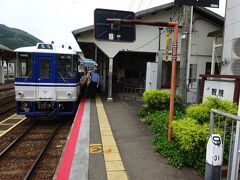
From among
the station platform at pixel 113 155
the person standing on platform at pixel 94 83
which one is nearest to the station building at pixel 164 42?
the person standing on platform at pixel 94 83

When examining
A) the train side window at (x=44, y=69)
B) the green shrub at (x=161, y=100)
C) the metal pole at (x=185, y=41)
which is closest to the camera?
the metal pole at (x=185, y=41)

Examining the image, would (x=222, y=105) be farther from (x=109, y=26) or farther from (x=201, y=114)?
(x=109, y=26)

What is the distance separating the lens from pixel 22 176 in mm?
6570

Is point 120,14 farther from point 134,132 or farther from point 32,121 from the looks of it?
point 32,121

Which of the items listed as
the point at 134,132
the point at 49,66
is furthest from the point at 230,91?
the point at 49,66

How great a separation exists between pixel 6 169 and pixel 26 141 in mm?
2489

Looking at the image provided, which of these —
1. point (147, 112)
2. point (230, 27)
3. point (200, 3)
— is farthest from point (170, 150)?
point (230, 27)

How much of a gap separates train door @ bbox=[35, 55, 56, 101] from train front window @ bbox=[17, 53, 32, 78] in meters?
0.30

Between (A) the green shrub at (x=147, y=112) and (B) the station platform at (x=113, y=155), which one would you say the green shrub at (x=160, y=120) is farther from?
(A) the green shrub at (x=147, y=112)

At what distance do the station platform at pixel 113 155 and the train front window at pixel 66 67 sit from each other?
2.42m

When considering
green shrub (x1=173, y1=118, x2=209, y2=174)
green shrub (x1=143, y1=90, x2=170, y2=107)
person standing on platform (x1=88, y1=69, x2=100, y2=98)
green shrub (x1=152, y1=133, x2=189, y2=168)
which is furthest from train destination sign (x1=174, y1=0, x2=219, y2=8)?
person standing on platform (x1=88, y1=69, x2=100, y2=98)

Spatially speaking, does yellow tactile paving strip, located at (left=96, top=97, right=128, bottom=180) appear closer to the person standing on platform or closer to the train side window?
the train side window

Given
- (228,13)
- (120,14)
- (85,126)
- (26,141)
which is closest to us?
(120,14)

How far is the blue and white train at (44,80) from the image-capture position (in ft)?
35.8
